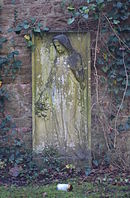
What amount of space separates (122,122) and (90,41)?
1.21 m

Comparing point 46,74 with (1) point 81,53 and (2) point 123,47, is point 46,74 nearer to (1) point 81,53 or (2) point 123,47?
(1) point 81,53

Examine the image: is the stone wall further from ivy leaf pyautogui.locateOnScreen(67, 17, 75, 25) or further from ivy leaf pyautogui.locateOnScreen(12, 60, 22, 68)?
ivy leaf pyautogui.locateOnScreen(67, 17, 75, 25)

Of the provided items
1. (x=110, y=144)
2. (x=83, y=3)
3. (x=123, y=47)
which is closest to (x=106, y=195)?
(x=110, y=144)

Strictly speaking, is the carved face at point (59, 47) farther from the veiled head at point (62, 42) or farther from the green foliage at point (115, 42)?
the green foliage at point (115, 42)

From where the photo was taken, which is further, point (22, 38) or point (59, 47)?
point (22, 38)

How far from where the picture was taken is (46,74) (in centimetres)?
490

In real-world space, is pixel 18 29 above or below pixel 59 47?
above

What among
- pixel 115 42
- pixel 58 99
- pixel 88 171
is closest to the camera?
pixel 88 171

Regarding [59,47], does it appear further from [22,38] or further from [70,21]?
[22,38]

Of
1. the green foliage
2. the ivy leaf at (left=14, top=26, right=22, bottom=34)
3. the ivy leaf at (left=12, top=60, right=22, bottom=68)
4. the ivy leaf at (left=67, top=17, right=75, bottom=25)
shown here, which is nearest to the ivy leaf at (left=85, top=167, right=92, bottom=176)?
the green foliage

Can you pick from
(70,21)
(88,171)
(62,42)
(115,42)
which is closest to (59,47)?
(62,42)

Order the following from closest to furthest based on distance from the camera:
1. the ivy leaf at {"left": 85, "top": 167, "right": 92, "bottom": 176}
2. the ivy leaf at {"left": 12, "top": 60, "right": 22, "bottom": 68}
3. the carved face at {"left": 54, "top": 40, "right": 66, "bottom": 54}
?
the ivy leaf at {"left": 85, "top": 167, "right": 92, "bottom": 176}
the carved face at {"left": 54, "top": 40, "right": 66, "bottom": 54}
the ivy leaf at {"left": 12, "top": 60, "right": 22, "bottom": 68}

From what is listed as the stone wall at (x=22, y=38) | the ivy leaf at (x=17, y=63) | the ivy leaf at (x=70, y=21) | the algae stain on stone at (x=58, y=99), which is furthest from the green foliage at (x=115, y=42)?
the ivy leaf at (x=17, y=63)

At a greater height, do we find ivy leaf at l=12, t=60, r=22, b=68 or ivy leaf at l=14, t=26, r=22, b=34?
ivy leaf at l=14, t=26, r=22, b=34
